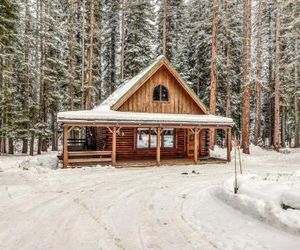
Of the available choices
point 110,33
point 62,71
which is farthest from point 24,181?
point 110,33

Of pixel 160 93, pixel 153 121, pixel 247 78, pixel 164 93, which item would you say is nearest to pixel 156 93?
pixel 160 93

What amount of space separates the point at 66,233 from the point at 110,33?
36.5 metres

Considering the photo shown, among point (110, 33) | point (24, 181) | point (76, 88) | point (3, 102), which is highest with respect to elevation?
point (110, 33)

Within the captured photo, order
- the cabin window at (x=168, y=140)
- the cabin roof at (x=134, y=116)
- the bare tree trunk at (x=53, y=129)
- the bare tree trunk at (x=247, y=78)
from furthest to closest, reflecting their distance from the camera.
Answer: the bare tree trunk at (x=53, y=129), the bare tree trunk at (x=247, y=78), the cabin window at (x=168, y=140), the cabin roof at (x=134, y=116)

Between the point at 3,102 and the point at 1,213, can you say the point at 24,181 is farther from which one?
the point at 3,102

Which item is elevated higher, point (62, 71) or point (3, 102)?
point (62, 71)

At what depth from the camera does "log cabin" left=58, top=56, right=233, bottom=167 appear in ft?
66.4

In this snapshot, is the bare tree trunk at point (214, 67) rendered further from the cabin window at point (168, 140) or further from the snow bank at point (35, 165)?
the snow bank at point (35, 165)

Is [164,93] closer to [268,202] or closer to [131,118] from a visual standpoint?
[131,118]

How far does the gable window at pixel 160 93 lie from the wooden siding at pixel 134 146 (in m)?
2.55

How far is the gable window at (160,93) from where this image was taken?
2326 centimetres

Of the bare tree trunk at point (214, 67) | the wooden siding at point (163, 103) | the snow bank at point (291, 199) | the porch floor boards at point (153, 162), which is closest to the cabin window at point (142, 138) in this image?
the wooden siding at point (163, 103)

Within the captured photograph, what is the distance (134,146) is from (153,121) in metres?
3.39

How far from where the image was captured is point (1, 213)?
28.2ft
